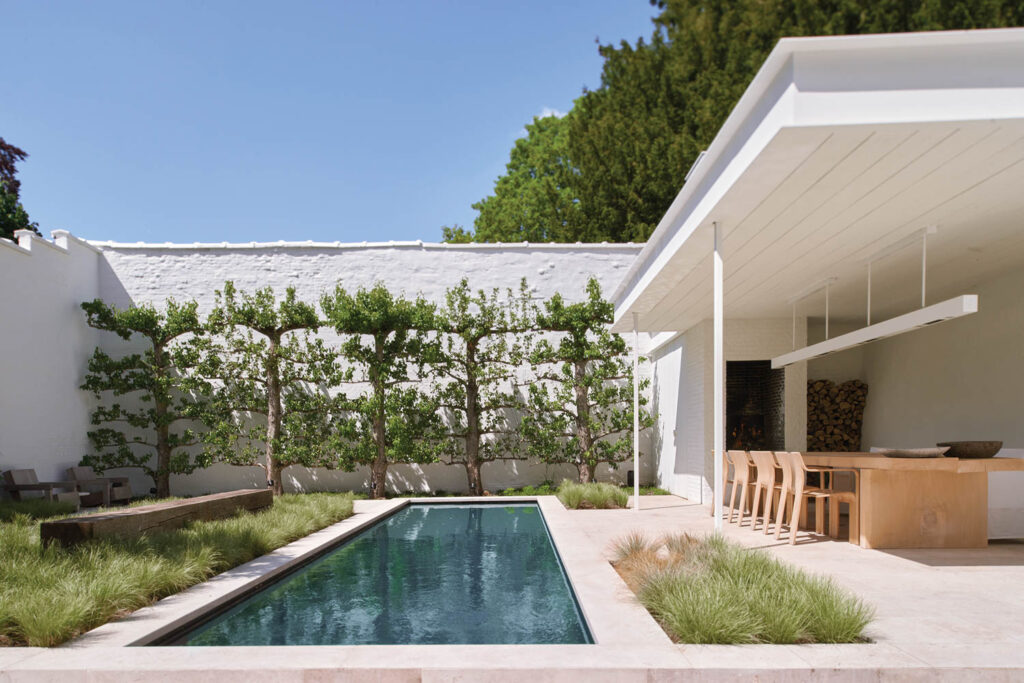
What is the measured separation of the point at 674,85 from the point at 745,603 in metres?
16.7

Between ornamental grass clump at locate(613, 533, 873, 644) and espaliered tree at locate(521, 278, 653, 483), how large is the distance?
796cm

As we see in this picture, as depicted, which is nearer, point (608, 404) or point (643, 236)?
point (608, 404)

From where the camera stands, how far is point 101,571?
4.59 meters

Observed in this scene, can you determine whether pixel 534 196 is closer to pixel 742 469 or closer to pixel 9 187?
pixel 9 187

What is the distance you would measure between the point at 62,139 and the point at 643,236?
14.0m

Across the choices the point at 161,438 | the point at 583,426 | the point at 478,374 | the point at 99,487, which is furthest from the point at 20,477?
the point at 583,426

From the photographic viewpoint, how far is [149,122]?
16.6 metres

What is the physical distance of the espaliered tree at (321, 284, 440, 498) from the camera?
12.2m

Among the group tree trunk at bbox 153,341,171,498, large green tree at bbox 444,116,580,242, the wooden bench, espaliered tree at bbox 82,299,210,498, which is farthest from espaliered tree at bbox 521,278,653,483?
large green tree at bbox 444,116,580,242

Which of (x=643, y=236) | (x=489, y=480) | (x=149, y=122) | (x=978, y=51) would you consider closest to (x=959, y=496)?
(x=978, y=51)

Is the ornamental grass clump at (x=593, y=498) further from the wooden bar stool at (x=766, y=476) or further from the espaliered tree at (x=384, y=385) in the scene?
the espaliered tree at (x=384, y=385)

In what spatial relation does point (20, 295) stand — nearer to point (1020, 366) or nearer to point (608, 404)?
point (608, 404)

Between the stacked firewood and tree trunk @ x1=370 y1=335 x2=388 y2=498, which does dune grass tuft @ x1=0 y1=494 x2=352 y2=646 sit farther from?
the stacked firewood

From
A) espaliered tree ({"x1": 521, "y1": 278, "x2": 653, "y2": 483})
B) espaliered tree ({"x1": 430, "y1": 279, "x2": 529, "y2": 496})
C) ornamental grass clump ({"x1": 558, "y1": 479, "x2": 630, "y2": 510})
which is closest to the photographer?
ornamental grass clump ({"x1": 558, "y1": 479, "x2": 630, "y2": 510})
